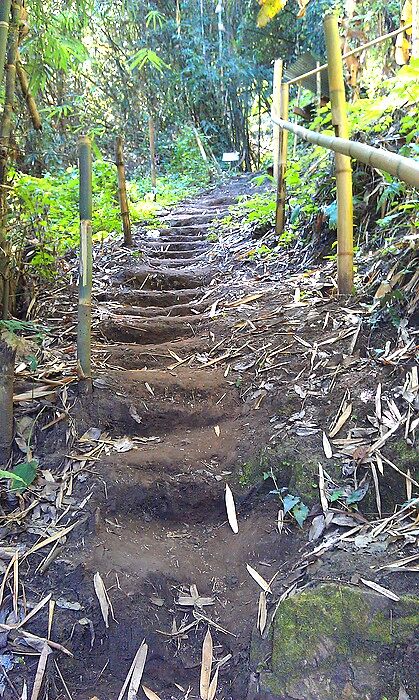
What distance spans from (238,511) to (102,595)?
0.58 m

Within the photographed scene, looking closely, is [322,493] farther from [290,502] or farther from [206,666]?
[206,666]

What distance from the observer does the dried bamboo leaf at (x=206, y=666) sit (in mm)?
1518

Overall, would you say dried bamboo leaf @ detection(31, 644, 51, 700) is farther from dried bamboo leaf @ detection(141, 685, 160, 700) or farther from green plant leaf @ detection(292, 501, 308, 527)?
green plant leaf @ detection(292, 501, 308, 527)

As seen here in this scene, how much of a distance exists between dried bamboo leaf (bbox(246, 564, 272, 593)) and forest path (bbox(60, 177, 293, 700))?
0.02 m

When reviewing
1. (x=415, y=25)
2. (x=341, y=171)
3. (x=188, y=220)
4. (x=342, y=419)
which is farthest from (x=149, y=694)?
(x=188, y=220)

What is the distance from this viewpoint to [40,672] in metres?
1.48

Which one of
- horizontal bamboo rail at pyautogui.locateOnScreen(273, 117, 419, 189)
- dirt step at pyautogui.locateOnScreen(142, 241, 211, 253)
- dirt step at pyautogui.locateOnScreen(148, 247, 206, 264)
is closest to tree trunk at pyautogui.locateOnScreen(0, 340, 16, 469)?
horizontal bamboo rail at pyautogui.locateOnScreen(273, 117, 419, 189)

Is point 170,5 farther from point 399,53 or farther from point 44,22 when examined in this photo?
point 44,22

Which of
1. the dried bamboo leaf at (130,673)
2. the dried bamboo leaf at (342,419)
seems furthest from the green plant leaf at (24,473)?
the dried bamboo leaf at (342,419)

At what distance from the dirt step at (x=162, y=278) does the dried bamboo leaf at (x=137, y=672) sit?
9.66ft

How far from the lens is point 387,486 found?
1.78 m

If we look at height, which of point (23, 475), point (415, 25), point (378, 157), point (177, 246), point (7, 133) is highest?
point (415, 25)

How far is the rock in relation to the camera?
4.49ft

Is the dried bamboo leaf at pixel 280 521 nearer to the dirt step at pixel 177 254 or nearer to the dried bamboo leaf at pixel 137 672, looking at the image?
the dried bamboo leaf at pixel 137 672
